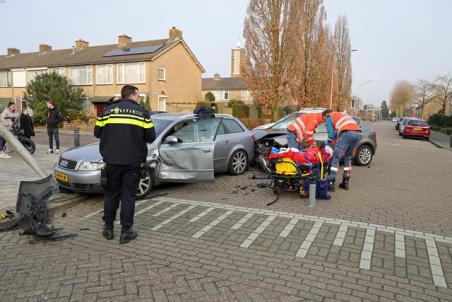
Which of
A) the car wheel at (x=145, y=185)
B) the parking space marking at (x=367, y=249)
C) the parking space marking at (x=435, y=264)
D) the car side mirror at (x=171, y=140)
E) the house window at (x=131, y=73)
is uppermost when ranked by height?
the house window at (x=131, y=73)

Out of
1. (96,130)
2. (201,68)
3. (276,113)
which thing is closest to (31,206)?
(96,130)

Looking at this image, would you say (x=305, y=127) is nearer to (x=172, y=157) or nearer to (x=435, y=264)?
(x=172, y=157)

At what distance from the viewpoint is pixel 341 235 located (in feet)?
15.4

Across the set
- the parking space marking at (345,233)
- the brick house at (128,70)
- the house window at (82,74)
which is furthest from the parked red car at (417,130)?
the house window at (82,74)

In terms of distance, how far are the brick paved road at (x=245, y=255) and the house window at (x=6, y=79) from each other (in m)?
38.2

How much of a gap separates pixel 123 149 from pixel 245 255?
1.87 m

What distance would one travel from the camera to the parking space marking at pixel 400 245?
4148mm

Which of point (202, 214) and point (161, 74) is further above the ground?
point (161, 74)

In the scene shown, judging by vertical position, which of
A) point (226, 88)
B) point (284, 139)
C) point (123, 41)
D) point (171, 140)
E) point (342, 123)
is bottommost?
point (284, 139)

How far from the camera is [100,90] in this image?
3127cm

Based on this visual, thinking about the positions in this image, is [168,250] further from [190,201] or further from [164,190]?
[164,190]

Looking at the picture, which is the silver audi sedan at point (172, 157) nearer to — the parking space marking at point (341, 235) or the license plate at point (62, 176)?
the license plate at point (62, 176)

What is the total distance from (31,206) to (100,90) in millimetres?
28879

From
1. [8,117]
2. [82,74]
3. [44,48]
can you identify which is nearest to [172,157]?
[8,117]
